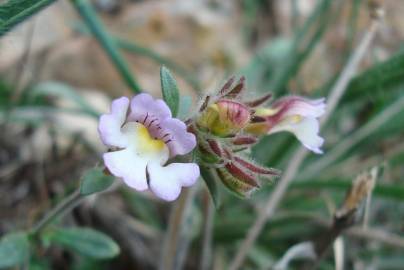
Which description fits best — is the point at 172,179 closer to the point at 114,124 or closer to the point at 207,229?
the point at 114,124

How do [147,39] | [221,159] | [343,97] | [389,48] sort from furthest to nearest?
[389,48]
[147,39]
[343,97]
[221,159]

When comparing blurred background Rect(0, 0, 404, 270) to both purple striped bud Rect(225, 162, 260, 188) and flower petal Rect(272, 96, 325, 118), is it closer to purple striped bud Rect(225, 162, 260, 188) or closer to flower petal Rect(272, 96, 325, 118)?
flower petal Rect(272, 96, 325, 118)

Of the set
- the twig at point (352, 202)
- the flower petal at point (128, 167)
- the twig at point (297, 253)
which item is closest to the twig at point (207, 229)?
the twig at point (297, 253)

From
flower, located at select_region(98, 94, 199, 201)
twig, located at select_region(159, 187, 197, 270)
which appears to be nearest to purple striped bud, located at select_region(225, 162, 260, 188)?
flower, located at select_region(98, 94, 199, 201)

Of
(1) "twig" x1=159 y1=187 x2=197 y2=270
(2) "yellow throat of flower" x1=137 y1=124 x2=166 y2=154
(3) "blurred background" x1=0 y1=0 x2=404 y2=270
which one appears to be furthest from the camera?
(3) "blurred background" x1=0 y1=0 x2=404 y2=270

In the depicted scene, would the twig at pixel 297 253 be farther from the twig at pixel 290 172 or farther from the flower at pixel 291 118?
the flower at pixel 291 118

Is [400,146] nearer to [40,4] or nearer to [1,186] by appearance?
[1,186]

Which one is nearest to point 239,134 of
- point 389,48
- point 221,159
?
point 221,159
